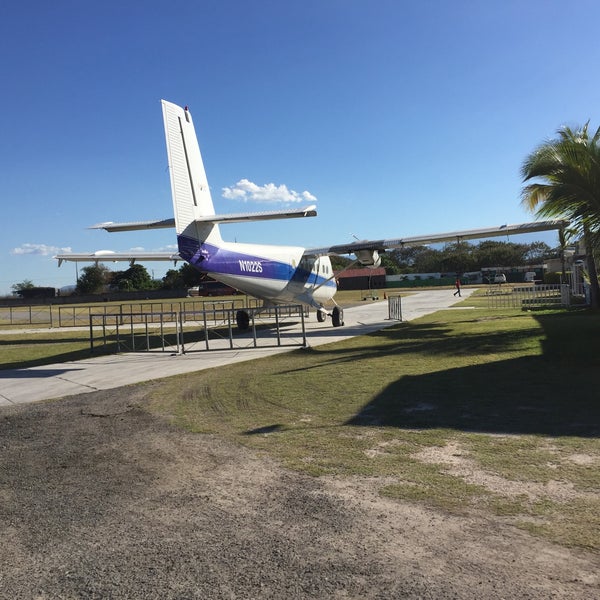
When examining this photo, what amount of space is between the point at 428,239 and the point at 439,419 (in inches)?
637

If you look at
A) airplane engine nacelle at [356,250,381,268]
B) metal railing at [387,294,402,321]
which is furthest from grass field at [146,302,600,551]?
metal railing at [387,294,402,321]

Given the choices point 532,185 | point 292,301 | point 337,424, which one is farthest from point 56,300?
point 337,424

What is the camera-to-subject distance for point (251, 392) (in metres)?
9.92

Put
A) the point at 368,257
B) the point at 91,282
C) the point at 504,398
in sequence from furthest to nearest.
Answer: the point at 91,282 < the point at 368,257 < the point at 504,398

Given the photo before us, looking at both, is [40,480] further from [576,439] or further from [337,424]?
[576,439]

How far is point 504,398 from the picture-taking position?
8.41m

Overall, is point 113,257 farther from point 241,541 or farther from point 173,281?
point 173,281

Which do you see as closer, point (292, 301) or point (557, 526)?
point (557, 526)

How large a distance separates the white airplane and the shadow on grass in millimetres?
6926

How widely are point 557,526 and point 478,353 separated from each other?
31.8ft

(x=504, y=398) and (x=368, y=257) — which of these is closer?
(x=504, y=398)

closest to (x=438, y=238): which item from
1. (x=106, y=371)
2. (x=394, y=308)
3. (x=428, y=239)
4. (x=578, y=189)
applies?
(x=428, y=239)

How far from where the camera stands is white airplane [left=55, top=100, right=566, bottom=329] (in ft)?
54.2

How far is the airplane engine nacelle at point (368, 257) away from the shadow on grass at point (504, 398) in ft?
38.1
